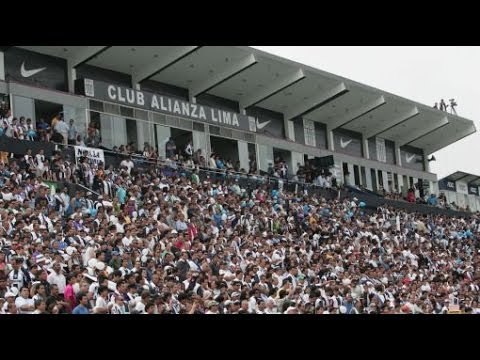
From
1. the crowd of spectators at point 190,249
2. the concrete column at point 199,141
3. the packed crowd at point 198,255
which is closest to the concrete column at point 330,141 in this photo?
the crowd of spectators at point 190,249

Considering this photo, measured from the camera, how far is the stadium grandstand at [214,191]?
38.0 feet

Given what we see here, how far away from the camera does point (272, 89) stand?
3059cm

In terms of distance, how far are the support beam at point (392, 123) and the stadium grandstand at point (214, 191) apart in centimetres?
10

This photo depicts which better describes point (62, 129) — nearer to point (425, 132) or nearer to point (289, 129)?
point (289, 129)

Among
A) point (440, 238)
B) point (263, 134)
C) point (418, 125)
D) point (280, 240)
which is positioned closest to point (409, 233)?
point (440, 238)

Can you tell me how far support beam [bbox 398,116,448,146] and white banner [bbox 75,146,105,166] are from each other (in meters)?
24.5

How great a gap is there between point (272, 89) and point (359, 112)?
645 centimetres

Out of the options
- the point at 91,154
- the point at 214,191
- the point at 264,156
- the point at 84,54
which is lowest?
the point at 214,191

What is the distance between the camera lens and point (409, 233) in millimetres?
27078

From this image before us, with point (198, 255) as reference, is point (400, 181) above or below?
above

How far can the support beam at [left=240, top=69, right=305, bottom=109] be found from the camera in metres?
30.0

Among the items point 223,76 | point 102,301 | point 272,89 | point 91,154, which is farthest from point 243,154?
point 102,301

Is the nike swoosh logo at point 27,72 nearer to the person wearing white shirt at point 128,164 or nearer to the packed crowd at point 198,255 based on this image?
the person wearing white shirt at point 128,164
